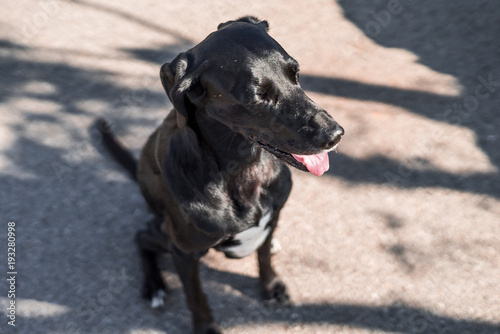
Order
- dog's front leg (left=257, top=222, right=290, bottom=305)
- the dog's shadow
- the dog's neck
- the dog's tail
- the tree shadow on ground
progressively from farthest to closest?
the tree shadow on ground → the dog's tail → dog's front leg (left=257, top=222, right=290, bottom=305) → the dog's shadow → the dog's neck

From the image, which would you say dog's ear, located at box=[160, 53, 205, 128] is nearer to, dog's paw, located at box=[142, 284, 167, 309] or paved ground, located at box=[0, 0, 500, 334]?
dog's paw, located at box=[142, 284, 167, 309]

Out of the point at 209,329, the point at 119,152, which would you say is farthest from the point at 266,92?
the point at 119,152

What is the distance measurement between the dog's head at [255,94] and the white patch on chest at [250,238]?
1.82 ft

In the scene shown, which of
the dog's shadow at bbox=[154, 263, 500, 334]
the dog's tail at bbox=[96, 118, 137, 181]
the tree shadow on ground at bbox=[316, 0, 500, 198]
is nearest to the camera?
the dog's shadow at bbox=[154, 263, 500, 334]

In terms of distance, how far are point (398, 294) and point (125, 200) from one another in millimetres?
2142

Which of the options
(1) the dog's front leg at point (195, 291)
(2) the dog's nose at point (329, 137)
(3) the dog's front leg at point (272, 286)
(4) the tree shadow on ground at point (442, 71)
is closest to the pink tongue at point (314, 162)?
(2) the dog's nose at point (329, 137)

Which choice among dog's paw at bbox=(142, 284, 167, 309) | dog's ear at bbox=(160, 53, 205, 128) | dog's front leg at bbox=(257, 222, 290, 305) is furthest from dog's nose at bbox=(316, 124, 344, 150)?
dog's paw at bbox=(142, 284, 167, 309)

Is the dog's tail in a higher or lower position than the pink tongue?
lower

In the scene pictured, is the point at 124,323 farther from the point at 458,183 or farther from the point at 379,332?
the point at 458,183

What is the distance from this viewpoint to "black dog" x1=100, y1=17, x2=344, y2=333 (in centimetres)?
194

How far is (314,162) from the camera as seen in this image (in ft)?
6.76

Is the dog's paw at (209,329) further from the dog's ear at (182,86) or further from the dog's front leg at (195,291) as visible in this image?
the dog's ear at (182,86)

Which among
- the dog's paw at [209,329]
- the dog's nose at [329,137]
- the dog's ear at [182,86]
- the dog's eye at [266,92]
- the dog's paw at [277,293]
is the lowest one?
the dog's paw at [209,329]

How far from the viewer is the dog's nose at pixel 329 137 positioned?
6.19ft
